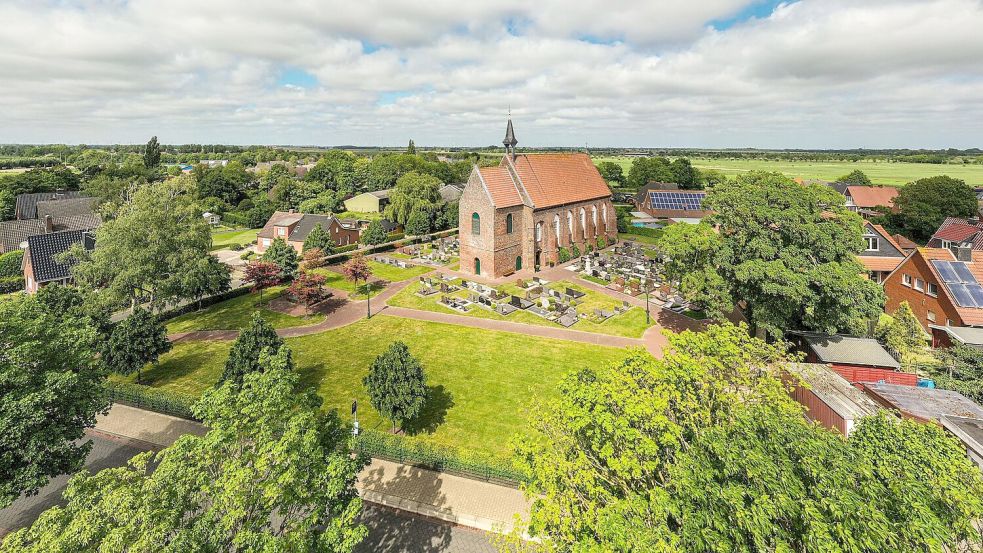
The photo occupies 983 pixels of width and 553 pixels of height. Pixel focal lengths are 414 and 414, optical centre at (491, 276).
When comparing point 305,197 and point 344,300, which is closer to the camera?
point 344,300

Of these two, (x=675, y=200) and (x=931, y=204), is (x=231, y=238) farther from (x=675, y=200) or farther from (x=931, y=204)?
(x=931, y=204)

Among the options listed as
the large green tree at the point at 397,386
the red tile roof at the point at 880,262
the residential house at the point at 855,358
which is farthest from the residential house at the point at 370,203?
the residential house at the point at 855,358

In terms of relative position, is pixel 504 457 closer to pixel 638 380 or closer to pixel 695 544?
pixel 638 380

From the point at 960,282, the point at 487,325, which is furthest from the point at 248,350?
the point at 960,282

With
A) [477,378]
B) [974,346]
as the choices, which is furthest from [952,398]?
[477,378]

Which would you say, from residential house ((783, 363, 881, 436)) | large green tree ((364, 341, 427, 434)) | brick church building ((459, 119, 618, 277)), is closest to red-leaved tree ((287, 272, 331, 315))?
brick church building ((459, 119, 618, 277))

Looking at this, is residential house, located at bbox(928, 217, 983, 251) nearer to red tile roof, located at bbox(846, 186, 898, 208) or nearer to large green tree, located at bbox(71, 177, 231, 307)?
red tile roof, located at bbox(846, 186, 898, 208)
